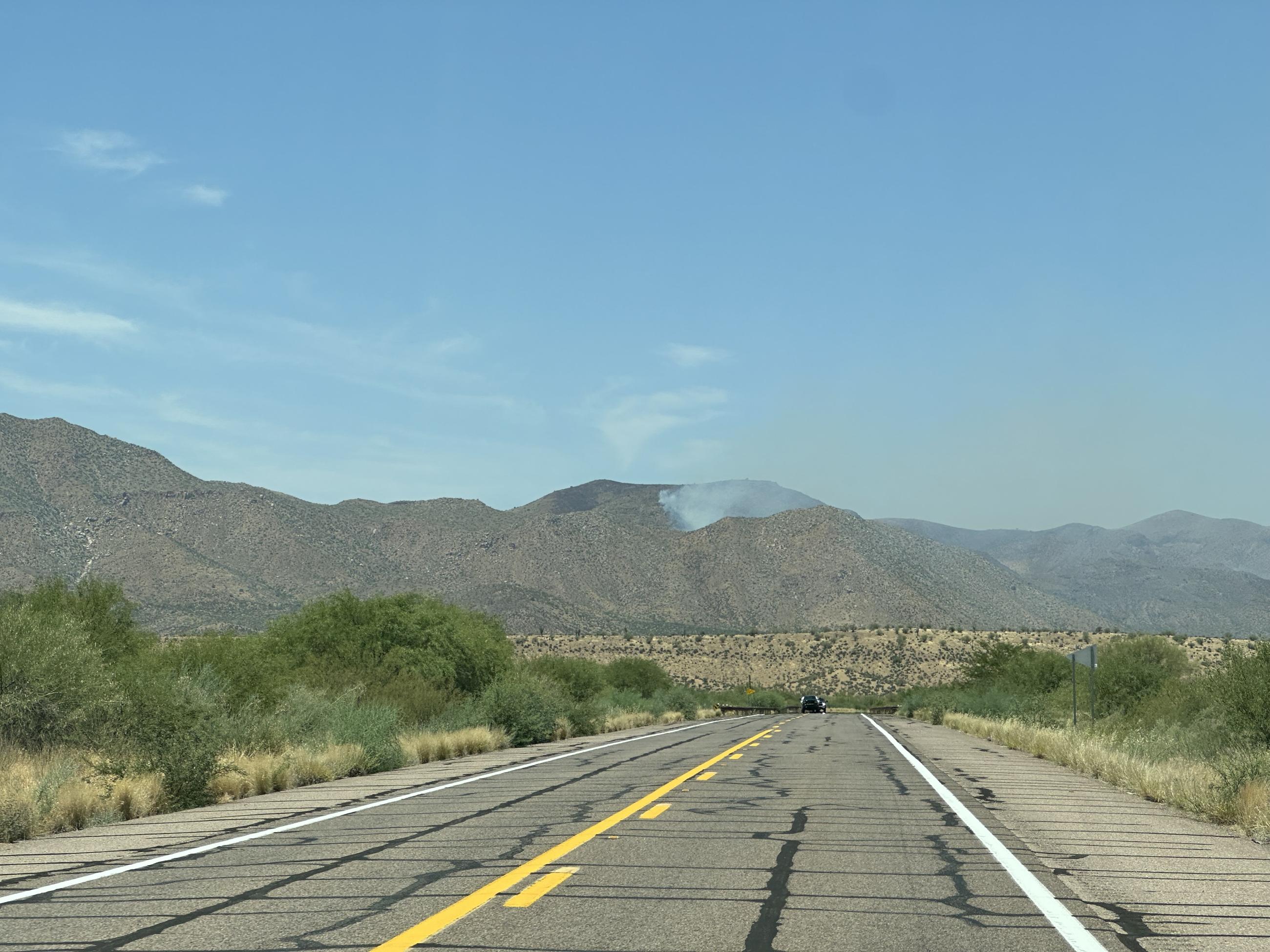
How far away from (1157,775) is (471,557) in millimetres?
124831

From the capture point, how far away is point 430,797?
50.7 feet

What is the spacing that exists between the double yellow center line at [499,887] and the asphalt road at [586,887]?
2cm

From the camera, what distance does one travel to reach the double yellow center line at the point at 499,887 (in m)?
6.77

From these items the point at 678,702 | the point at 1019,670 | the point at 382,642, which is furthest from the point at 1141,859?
the point at 678,702

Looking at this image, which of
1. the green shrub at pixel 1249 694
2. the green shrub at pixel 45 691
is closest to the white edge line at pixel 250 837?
the green shrub at pixel 45 691

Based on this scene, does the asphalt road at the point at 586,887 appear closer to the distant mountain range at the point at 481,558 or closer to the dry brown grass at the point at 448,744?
the dry brown grass at the point at 448,744

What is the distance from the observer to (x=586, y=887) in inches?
335

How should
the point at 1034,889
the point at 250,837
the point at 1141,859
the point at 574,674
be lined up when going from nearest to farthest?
the point at 1034,889, the point at 1141,859, the point at 250,837, the point at 574,674

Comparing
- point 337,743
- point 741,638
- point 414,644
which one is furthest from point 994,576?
point 337,743

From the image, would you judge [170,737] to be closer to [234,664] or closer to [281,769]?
[281,769]

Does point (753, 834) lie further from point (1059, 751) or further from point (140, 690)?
point (1059, 751)

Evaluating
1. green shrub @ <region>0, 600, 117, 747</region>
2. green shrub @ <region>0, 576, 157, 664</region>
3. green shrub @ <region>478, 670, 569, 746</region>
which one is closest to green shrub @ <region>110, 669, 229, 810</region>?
green shrub @ <region>0, 600, 117, 747</region>

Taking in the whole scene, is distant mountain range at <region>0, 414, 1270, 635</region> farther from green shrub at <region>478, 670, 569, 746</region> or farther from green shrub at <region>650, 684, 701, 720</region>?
green shrub at <region>478, 670, 569, 746</region>

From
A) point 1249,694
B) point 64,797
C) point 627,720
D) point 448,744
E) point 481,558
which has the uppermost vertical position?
point 481,558
